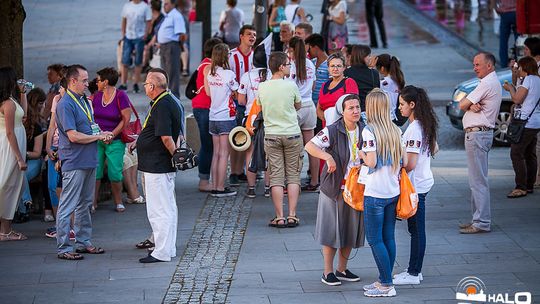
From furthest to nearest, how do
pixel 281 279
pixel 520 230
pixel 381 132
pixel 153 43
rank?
pixel 153 43, pixel 520 230, pixel 281 279, pixel 381 132

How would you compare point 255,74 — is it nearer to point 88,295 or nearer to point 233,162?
point 233,162

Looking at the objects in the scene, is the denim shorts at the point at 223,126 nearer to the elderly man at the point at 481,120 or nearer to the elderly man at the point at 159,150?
the elderly man at the point at 159,150

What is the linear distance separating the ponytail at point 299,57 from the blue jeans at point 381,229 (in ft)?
13.4

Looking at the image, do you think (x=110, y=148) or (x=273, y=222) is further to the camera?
(x=110, y=148)

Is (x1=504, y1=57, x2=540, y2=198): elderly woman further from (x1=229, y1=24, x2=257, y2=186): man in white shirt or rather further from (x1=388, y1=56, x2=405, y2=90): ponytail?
(x1=229, y1=24, x2=257, y2=186): man in white shirt

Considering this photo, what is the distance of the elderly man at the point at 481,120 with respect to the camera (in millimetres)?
10742

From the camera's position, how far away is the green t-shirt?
11.4m

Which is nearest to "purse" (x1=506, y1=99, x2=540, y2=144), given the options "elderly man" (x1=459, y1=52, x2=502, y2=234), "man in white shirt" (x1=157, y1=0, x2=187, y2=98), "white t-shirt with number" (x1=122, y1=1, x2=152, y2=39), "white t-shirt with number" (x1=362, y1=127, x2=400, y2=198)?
"elderly man" (x1=459, y1=52, x2=502, y2=234)

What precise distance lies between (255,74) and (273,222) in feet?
6.33

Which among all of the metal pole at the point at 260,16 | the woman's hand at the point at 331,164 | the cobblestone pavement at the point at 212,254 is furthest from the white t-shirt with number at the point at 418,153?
the metal pole at the point at 260,16

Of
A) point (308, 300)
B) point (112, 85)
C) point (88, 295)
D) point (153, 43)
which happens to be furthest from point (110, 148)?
point (153, 43)

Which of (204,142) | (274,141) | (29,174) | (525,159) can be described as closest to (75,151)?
(29,174)

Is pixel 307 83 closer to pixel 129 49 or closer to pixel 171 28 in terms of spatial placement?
pixel 171 28

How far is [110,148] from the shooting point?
40.3ft
